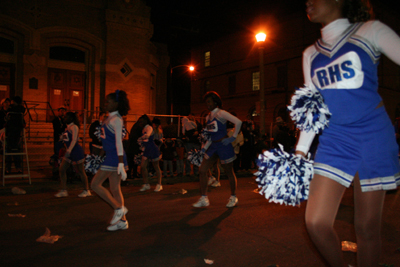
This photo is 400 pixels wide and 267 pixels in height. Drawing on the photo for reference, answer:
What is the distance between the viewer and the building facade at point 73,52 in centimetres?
1616

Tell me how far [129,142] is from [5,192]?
12.3 feet

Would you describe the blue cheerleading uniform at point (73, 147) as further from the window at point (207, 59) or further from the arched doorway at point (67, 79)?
the window at point (207, 59)

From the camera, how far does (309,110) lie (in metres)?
2.20

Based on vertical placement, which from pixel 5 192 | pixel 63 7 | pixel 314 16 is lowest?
pixel 5 192

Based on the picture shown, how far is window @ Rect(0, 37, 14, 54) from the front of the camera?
16.3 m

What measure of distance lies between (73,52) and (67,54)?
34 cm

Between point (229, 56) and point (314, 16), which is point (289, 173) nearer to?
point (314, 16)

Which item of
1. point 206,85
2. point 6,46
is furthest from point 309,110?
point 206,85

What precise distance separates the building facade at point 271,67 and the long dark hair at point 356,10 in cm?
2444

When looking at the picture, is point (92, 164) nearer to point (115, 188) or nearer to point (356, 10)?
point (115, 188)

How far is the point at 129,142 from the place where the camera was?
10500mm

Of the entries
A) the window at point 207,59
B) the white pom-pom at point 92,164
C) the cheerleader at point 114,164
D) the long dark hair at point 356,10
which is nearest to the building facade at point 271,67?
the window at point 207,59

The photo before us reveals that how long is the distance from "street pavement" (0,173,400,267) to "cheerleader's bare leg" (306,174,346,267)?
1.45 meters

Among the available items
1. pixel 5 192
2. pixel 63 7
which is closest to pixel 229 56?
pixel 63 7
